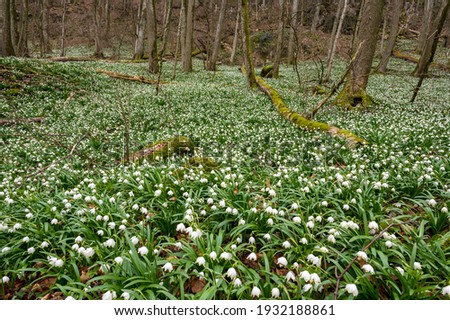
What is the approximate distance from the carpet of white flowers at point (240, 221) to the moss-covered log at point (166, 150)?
0.34 m

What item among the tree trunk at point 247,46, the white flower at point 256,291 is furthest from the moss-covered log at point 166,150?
the tree trunk at point 247,46

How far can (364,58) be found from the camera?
32.3ft

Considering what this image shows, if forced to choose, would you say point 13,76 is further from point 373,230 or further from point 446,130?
point 446,130

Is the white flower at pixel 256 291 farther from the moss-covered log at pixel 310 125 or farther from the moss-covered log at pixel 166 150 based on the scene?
the moss-covered log at pixel 310 125

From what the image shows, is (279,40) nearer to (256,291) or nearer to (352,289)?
(352,289)

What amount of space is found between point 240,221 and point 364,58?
31.1 feet

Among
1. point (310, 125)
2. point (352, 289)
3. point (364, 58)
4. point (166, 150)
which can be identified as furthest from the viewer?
point (364, 58)

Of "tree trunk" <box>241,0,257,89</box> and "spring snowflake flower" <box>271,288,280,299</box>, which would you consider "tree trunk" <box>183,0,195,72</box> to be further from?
"spring snowflake flower" <box>271,288,280,299</box>

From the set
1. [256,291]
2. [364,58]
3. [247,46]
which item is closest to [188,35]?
[247,46]

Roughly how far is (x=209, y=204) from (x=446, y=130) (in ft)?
21.1

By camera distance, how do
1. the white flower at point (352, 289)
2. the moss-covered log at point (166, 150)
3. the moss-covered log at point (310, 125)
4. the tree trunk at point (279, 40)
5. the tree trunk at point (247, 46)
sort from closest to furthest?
the white flower at point (352, 289) → the moss-covered log at point (166, 150) → the moss-covered log at point (310, 125) → the tree trunk at point (247, 46) → the tree trunk at point (279, 40)

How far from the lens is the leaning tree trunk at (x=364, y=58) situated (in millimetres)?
9500

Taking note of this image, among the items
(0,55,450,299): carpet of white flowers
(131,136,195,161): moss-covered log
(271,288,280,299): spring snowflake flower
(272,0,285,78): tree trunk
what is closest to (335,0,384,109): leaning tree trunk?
(0,55,450,299): carpet of white flowers
